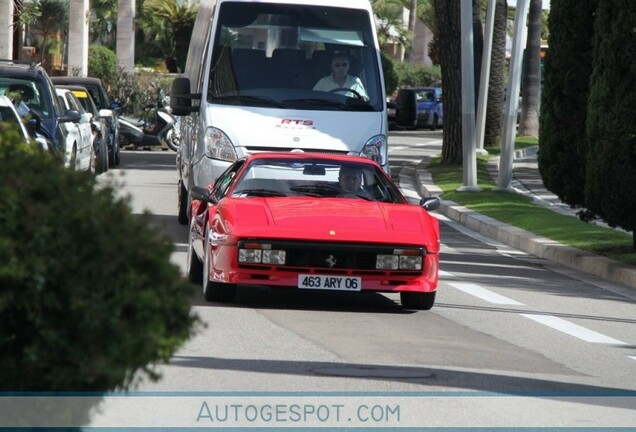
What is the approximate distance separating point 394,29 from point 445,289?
85.6 meters

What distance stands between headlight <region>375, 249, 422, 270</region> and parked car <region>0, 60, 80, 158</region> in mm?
10629

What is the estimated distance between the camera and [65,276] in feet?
14.6

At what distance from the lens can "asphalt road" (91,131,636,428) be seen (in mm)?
7512

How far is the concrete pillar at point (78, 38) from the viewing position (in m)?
50.4

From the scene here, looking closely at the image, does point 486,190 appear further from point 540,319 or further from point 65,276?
point 65,276

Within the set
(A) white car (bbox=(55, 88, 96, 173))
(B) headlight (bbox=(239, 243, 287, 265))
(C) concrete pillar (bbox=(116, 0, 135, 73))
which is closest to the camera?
(B) headlight (bbox=(239, 243, 287, 265))

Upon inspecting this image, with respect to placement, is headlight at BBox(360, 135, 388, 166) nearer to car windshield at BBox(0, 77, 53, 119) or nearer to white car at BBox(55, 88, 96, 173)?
car windshield at BBox(0, 77, 53, 119)

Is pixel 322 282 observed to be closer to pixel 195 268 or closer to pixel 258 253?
pixel 258 253

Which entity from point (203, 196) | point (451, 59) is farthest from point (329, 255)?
point (451, 59)

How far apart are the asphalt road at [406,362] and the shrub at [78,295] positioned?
693mm

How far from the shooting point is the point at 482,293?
14.1 m

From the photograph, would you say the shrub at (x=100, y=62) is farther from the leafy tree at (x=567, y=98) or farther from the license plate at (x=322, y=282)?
the license plate at (x=322, y=282)

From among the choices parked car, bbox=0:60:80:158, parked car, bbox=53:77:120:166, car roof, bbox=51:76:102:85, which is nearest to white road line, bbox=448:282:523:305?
parked car, bbox=0:60:80:158

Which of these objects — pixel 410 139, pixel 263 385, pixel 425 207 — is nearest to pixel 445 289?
pixel 425 207
